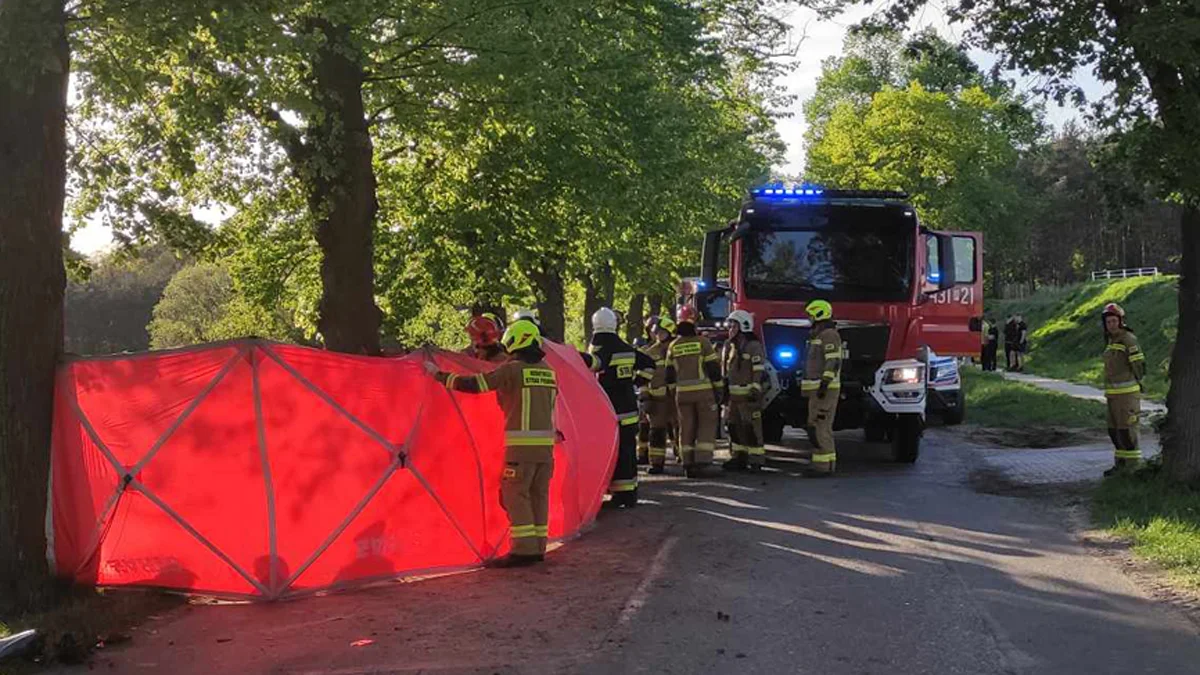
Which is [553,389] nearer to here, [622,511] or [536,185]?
[622,511]

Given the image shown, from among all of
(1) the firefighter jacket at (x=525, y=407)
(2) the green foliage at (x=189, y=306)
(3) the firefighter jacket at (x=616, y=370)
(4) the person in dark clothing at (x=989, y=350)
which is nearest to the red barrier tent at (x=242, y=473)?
(1) the firefighter jacket at (x=525, y=407)

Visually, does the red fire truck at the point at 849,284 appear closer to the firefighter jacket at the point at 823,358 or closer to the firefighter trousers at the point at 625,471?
the firefighter jacket at the point at 823,358

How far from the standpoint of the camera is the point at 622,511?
10.4 m

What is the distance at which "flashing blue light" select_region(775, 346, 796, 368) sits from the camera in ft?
42.9

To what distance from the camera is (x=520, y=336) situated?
8.23m

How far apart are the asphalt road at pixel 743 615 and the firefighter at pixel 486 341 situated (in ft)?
5.45

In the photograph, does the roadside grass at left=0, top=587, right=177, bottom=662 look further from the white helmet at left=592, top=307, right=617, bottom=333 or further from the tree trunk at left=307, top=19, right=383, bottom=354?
the tree trunk at left=307, top=19, right=383, bottom=354

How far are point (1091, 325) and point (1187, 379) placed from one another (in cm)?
3266

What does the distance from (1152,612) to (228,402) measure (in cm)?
586

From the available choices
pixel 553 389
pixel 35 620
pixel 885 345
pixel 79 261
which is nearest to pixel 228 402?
pixel 35 620

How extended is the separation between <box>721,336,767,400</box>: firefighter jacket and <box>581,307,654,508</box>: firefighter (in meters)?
1.82

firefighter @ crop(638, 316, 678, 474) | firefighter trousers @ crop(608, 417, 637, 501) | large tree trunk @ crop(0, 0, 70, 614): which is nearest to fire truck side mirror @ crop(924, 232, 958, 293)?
firefighter @ crop(638, 316, 678, 474)

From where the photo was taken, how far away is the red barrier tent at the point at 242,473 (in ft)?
22.9

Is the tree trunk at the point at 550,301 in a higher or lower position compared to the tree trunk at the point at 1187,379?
higher
